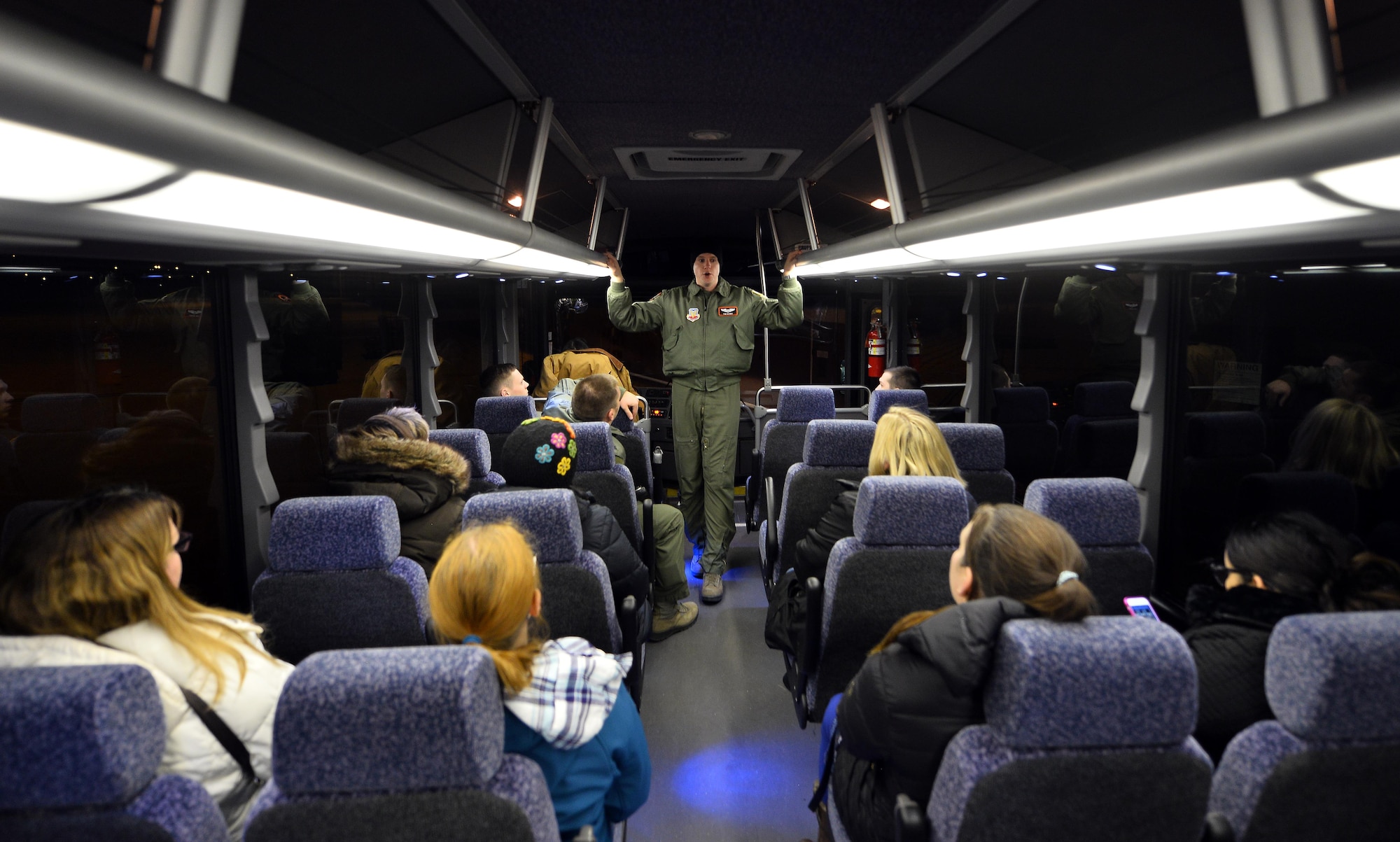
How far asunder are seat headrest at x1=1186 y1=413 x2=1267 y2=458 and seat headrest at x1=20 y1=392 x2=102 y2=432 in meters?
4.01

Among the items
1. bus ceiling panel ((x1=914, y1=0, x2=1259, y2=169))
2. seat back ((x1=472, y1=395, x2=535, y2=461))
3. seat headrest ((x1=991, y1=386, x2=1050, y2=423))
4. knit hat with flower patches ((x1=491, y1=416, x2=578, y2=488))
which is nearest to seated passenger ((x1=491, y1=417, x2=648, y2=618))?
knit hat with flower patches ((x1=491, y1=416, x2=578, y2=488))

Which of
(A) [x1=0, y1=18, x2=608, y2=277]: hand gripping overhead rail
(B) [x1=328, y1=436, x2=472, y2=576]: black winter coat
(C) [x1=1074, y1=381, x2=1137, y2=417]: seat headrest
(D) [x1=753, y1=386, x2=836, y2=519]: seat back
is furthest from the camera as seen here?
(D) [x1=753, y1=386, x2=836, y2=519]: seat back

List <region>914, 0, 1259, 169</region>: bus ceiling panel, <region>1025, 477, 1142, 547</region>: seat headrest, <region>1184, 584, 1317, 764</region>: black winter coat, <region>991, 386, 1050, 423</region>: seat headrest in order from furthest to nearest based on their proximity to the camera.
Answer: <region>991, 386, 1050, 423</region>: seat headrest < <region>1025, 477, 1142, 547</region>: seat headrest < <region>914, 0, 1259, 169</region>: bus ceiling panel < <region>1184, 584, 1317, 764</region>: black winter coat

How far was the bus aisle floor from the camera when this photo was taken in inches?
106

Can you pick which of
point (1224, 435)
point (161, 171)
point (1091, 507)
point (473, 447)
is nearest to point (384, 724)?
point (161, 171)

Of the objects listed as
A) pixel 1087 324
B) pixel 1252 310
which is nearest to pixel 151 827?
pixel 1252 310

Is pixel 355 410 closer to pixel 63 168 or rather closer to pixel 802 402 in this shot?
pixel 802 402

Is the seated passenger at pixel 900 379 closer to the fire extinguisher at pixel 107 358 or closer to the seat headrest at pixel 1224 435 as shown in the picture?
the seat headrest at pixel 1224 435

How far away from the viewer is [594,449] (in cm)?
345

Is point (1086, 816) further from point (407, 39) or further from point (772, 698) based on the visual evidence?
point (407, 39)

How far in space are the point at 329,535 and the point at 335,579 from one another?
13 centimetres

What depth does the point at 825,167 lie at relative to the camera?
16.3ft

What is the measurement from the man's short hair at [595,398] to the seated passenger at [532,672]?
8.05 ft

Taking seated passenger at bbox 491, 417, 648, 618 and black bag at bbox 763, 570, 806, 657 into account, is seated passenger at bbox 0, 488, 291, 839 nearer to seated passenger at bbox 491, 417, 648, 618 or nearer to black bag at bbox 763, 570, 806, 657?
seated passenger at bbox 491, 417, 648, 618
